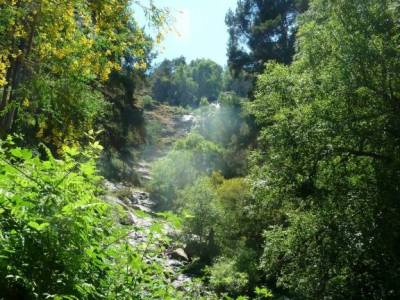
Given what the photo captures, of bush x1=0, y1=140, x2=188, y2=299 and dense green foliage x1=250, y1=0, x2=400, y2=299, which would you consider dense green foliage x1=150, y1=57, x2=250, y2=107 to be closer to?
dense green foliage x1=250, y1=0, x2=400, y2=299

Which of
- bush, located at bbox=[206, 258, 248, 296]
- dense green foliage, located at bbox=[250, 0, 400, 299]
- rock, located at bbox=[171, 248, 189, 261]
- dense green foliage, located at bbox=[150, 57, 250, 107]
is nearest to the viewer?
dense green foliage, located at bbox=[250, 0, 400, 299]

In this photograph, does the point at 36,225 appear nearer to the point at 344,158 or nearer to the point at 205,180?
the point at 344,158

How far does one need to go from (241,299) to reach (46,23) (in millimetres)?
4555

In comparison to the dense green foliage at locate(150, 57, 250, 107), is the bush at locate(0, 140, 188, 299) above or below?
below

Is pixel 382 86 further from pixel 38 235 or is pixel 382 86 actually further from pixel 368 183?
pixel 38 235

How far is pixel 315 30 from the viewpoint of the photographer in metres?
14.7

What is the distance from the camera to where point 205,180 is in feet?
105

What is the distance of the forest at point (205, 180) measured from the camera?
276 cm

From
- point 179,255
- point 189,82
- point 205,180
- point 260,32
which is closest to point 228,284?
point 179,255

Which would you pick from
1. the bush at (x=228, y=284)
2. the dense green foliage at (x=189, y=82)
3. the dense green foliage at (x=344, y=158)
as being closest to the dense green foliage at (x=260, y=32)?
the bush at (x=228, y=284)

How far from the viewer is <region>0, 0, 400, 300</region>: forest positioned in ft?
9.04

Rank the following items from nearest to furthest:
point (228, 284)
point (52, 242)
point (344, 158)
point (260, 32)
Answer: point (52, 242), point (344, 158), point (228, 284), point (260, 32)

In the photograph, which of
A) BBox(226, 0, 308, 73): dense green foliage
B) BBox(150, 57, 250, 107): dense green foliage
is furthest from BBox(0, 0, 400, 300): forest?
BBox(150, 57, 250, 107): dense green foliage

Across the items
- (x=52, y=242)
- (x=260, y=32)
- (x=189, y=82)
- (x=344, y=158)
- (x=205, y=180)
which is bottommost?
(x=205, y=180)
